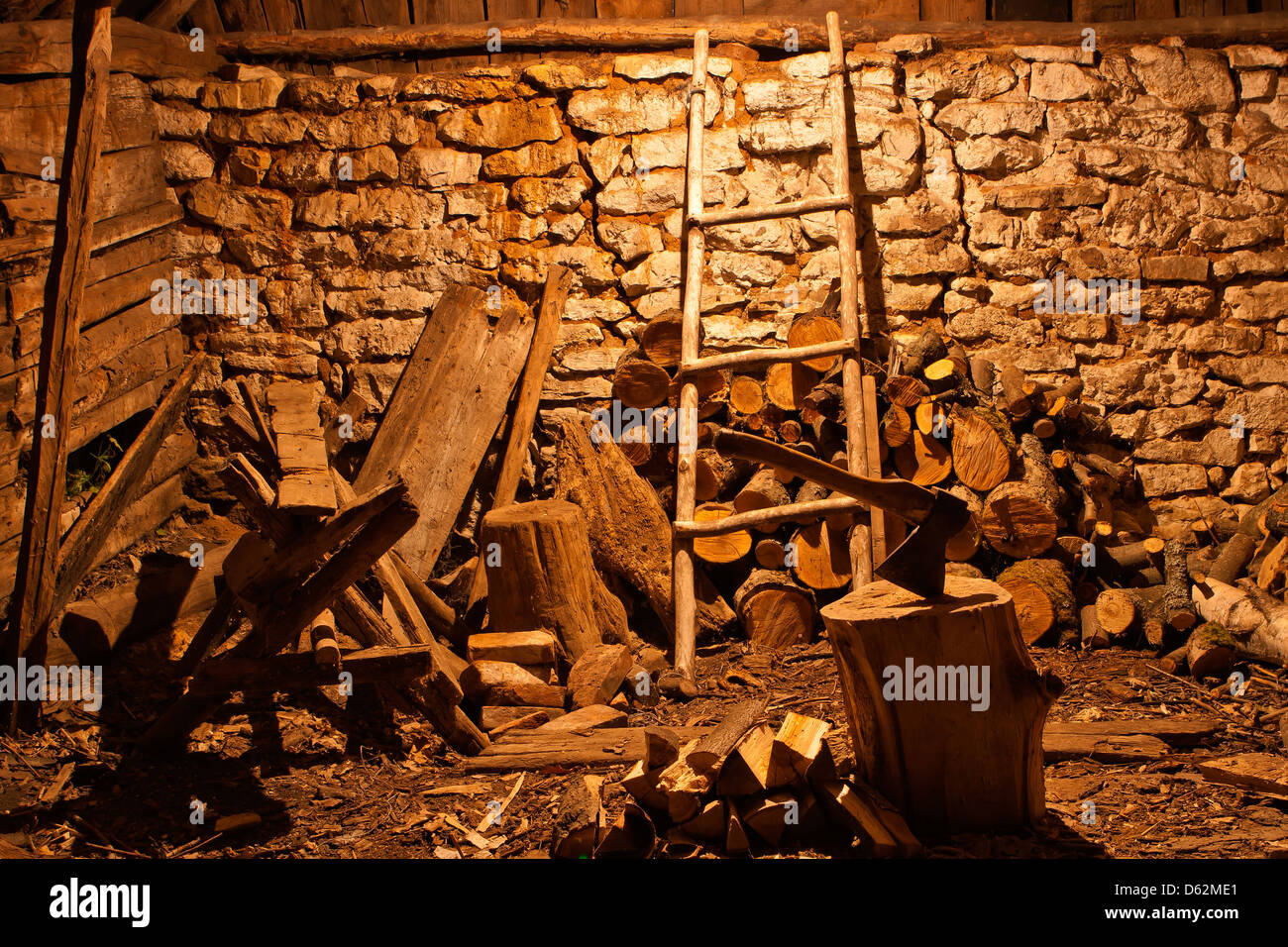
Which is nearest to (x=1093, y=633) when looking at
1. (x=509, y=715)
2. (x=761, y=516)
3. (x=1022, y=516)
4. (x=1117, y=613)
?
(x=1117, y=613)

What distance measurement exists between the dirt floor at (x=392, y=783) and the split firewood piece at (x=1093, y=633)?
0.08 meters

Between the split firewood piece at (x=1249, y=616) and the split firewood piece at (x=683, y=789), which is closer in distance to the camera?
the split firewood piece at (x=683, y=789)

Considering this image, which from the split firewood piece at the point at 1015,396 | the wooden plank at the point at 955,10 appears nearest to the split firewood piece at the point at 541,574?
the split firewood piece at the point at 1015,396

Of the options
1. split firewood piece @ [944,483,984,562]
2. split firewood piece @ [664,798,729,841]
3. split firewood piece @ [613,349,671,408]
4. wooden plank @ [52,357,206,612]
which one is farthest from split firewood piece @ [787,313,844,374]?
wooden plank @ [52,357,206,612]

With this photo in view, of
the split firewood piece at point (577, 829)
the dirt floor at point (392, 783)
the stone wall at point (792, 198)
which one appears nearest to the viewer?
the split firewood piece at point (577, 829)

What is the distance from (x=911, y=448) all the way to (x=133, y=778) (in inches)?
113

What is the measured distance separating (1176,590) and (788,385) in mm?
1665

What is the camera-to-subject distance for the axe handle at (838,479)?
2.01 meters

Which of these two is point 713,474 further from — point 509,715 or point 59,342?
point 59,342

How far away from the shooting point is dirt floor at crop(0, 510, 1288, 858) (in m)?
2.27

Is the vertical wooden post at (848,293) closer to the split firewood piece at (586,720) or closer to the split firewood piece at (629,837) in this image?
the split firewood piece at (586,720)

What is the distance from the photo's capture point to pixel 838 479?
2029 mm

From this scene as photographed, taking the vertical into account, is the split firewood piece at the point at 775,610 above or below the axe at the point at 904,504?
below
